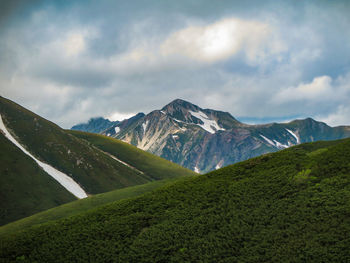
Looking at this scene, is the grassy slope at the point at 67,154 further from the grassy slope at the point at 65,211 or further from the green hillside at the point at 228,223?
the green hillside at the point at 228,223

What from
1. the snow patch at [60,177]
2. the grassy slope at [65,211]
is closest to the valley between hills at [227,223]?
the grassy slope at [65,211]

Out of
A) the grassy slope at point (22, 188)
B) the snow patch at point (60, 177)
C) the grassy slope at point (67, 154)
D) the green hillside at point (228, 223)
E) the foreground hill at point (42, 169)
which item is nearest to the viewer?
the green hillside at point (228, 223)

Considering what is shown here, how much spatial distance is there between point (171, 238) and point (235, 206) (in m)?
8.95

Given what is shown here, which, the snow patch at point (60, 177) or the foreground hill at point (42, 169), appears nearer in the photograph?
the foreground hill at point (42, 169)

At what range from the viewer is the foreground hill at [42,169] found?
10538cm

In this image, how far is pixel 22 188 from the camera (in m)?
110

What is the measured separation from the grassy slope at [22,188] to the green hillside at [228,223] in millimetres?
70140

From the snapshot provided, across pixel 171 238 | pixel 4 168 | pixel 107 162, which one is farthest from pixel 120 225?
pixel 107 162

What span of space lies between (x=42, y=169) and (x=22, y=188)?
27.0 metres

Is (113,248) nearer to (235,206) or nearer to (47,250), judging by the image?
(47,250)

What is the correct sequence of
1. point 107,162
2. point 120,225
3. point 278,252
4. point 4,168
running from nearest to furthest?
point 278,252
point 120,225
point 4,168
point 107,162

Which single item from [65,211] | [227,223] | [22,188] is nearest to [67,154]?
[22,188]

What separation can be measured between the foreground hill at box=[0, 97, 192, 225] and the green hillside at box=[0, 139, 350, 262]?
7108cm

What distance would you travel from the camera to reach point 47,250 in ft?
106
